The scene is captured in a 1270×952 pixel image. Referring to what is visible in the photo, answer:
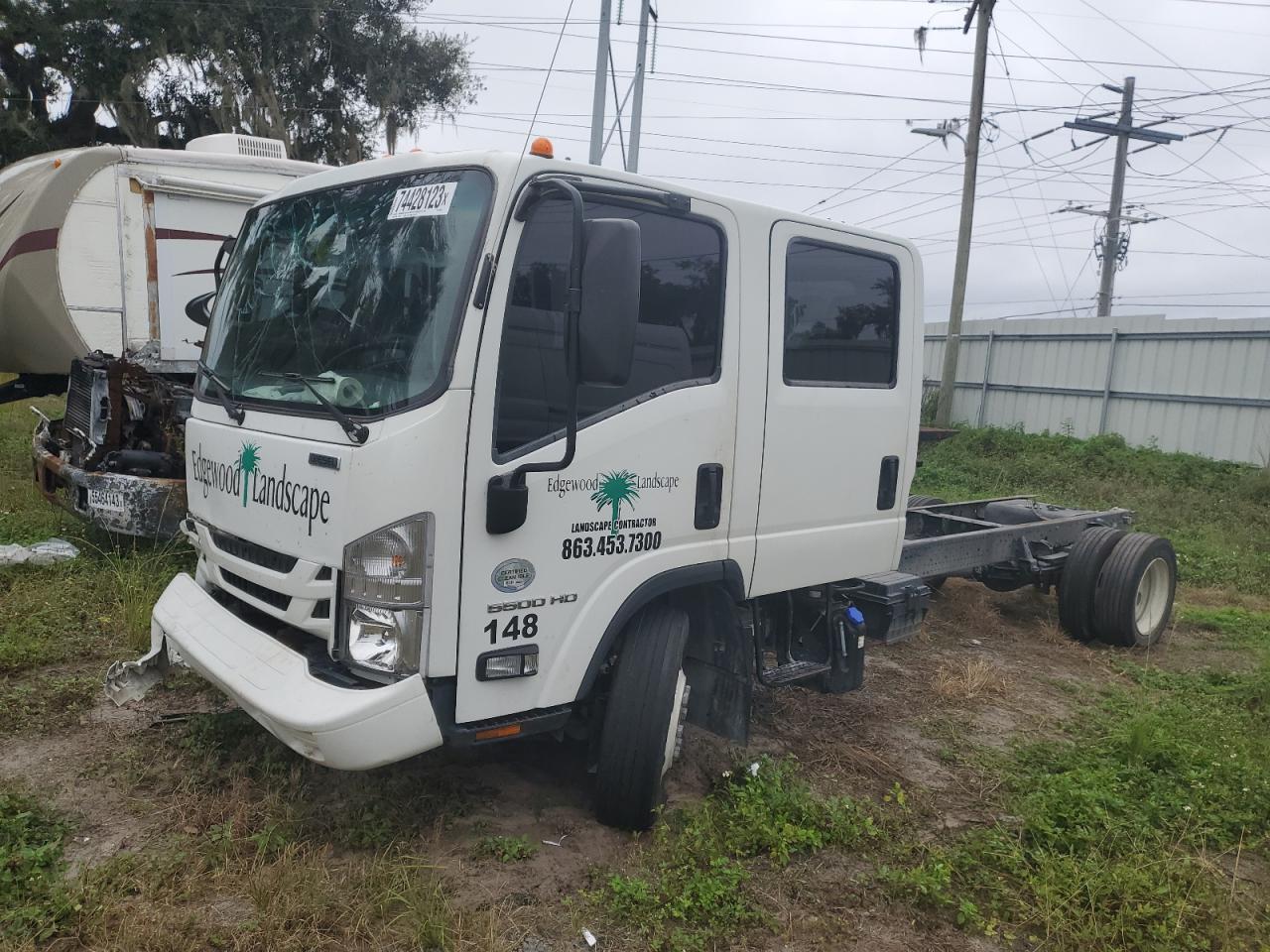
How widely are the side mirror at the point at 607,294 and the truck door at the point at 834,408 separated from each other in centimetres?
112

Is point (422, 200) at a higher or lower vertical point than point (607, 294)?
higher

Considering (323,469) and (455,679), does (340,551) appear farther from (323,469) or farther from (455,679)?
(455,679)

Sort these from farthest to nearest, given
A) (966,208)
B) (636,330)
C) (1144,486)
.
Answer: (966,208), (1144,486), (636,330)

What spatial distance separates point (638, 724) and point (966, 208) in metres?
15.4

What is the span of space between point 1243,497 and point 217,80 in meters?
19.7

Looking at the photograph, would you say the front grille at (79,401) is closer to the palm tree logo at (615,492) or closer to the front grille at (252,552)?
the front grille at (252,552)

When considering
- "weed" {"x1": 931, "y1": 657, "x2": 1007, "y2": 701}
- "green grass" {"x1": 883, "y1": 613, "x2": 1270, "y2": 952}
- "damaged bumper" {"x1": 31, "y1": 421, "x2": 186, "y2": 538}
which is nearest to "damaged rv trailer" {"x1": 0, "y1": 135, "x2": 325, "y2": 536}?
"damaged bumper" {"x1": 31, "y1": 421, "x2": 186, "y2": 538}

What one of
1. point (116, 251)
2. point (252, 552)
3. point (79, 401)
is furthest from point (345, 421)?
point (116, 251)

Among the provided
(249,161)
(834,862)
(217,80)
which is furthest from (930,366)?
(834,862)

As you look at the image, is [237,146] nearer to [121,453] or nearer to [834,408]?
[121,453]

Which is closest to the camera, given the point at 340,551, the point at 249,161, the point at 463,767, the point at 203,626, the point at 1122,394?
the point at 340,551

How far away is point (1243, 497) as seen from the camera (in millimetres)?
12141

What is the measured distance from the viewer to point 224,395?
12.0ft

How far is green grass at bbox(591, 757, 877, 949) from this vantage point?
321 centimetres
